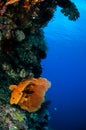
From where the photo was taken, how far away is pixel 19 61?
18.9ft

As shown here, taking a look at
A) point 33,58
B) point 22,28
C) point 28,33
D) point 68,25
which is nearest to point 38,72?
point 33,58

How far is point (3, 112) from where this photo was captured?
5.07 meters

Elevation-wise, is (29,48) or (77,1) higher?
(77,1)

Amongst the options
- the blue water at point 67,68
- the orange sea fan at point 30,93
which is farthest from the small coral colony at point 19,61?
the blue water at point 67,68

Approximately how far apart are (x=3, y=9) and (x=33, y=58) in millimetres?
1630

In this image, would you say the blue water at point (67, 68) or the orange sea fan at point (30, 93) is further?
the blue water at point (67, 68)

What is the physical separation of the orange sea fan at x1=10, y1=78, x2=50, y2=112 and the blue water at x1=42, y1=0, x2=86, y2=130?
253 centimetres

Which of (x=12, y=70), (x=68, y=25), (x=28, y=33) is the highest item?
(x=68, y=25)

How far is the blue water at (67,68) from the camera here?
39031mm

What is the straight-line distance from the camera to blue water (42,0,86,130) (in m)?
39.0

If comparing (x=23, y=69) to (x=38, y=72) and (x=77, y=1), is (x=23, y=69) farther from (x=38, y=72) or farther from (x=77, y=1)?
(x=77, y=1)

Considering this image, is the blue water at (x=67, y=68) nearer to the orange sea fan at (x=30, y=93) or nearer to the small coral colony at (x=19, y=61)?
the small coral colony at (x=19, y=61)

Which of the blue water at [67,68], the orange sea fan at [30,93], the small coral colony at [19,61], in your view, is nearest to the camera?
the orange sea fan at [30,93]

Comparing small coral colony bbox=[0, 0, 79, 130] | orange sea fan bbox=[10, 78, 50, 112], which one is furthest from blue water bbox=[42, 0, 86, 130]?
orange sea fan bbox=[10, 78, 50, 112]
